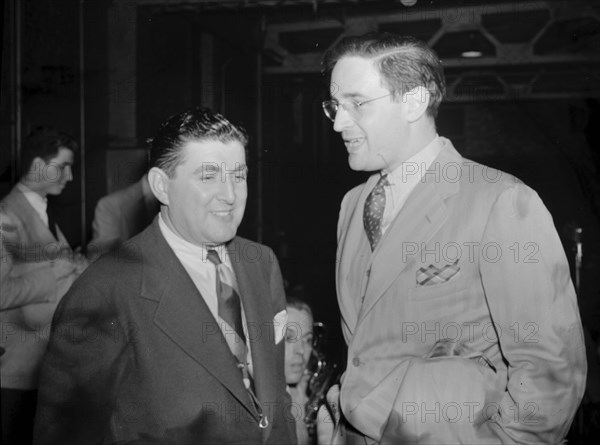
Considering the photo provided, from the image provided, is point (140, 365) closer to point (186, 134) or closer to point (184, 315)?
point (184, 315)

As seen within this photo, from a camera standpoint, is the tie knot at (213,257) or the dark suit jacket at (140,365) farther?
the tie knot at (213,257)

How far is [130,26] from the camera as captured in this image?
1.80 meters

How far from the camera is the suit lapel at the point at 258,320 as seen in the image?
1483 mm

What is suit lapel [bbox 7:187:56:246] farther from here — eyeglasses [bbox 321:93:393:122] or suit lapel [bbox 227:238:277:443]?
eyeglasses [bbox 321:93:393:122]

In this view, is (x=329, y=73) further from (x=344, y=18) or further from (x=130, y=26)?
(x=130, y=26)

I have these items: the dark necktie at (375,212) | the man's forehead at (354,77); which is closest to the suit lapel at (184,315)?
the dark necktie at (375,212)

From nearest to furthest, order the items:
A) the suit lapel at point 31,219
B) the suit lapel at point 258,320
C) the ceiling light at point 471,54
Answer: the suit lapel at point 258,320 < the ceiling light at point 471,54 < the suit lapel at point 31,219

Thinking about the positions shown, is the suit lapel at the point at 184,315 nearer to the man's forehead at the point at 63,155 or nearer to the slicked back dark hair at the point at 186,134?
the slicked back dark hair at the point at 186,134

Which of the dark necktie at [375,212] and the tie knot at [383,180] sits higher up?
the tie knot at [383,180]

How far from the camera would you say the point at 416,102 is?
1.42 metres

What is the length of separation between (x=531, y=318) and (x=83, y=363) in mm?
984

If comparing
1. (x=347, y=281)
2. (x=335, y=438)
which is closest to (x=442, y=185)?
(x=347, y=281)

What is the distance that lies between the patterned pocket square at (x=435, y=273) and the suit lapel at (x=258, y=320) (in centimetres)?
42

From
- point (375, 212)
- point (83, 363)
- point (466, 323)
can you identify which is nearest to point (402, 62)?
point (375, 212)
